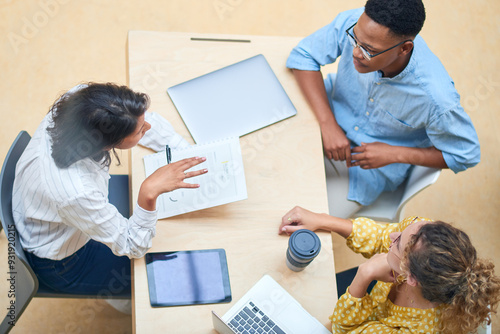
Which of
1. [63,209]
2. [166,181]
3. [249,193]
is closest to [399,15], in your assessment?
[249,193]

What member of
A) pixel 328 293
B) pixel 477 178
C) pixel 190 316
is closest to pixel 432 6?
A: pixel 477 178

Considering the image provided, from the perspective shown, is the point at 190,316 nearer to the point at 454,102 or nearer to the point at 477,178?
the point at 454,102

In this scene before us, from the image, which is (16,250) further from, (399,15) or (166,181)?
(399,15)

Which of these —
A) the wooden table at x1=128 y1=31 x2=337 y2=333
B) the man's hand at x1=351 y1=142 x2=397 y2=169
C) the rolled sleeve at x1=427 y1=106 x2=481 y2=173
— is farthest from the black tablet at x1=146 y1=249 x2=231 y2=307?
the rolled sleeve at x1=427 y1=106 x2=481 y2=173

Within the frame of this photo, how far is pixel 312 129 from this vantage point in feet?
4.76

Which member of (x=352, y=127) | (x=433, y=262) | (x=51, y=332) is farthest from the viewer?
(x=51, y=332)

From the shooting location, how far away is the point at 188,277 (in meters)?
1.20

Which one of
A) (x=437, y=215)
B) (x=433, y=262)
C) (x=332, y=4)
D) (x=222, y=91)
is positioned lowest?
(x=437, y=215)

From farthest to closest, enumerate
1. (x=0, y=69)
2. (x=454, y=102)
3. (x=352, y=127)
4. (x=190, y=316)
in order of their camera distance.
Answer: (x=0, y=69)
(x=352, y=127)
(x=454, y=102)
(x=190, y=316)

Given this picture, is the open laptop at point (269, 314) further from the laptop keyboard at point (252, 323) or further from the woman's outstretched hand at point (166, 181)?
the woman's outstretched hand at point (166, 181)

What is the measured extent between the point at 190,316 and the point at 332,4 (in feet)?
6.76

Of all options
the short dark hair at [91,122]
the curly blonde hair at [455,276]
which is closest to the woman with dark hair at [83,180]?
the short dark hair at [91,122]

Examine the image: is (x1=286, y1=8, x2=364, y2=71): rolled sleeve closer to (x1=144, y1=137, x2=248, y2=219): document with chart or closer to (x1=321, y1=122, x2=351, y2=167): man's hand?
(x1=321, y1=122, x2=351, y2=167): man's hand

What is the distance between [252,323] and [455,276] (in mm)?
511
